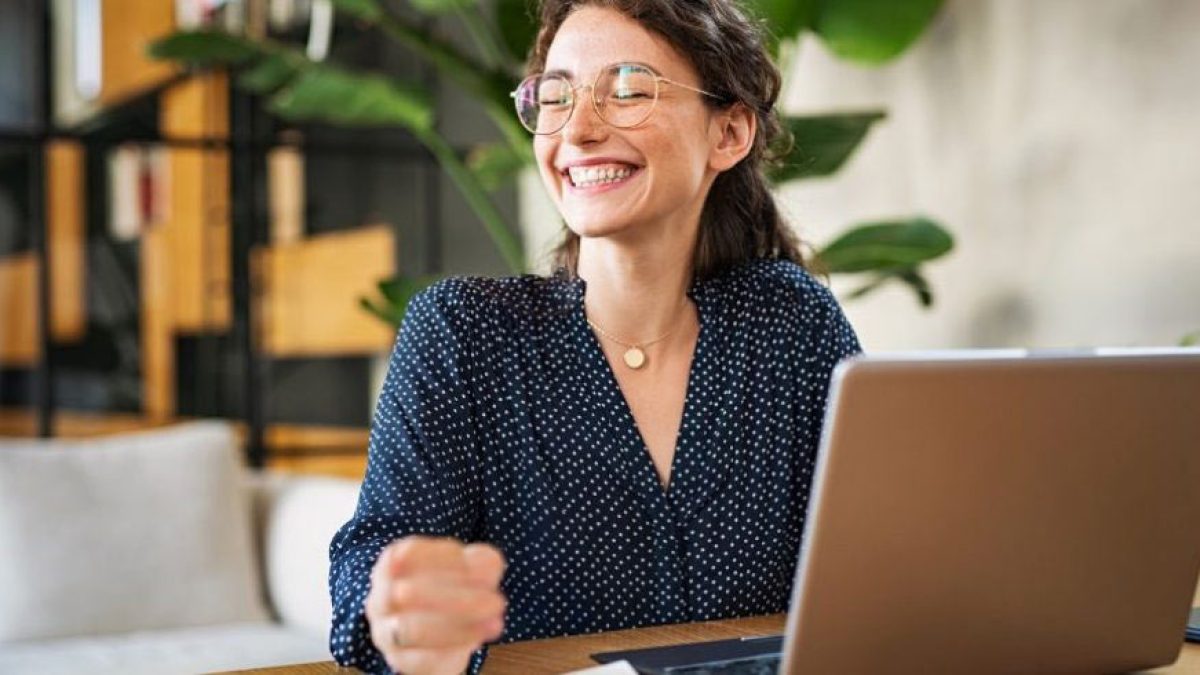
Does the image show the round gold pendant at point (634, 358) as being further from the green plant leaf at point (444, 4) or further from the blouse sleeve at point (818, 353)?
the green plant leaf at point (444, 4)

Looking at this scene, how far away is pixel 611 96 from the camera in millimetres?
1462

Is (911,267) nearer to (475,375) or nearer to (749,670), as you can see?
(475,375)

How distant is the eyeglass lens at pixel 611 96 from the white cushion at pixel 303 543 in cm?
156

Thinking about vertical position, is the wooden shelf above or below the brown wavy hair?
below

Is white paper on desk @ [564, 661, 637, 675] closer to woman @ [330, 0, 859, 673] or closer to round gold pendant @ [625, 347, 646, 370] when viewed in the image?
woman @ [330, 0, 859, 673]

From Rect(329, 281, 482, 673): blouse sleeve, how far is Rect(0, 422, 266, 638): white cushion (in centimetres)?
170

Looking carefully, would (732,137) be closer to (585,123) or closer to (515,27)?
(585,123)

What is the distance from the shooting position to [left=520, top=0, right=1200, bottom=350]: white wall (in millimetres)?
2863

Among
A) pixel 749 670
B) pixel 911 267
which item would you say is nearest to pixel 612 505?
pixel 749 670

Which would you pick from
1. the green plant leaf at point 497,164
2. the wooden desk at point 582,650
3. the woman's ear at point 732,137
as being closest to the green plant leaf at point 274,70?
the green plant leaf at point 497,164

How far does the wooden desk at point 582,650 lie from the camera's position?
3.60ft

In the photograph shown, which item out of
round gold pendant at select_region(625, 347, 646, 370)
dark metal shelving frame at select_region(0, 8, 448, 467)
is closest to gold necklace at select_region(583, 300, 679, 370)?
round gold pendant at select_region(625, 347, 646, 370)

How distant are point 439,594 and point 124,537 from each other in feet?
7.36

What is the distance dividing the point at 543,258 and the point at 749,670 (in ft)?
2.71
